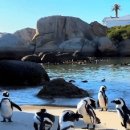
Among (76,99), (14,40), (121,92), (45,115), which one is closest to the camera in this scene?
(45,115)

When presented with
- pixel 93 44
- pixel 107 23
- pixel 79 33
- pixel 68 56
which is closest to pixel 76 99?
pixel 68 56

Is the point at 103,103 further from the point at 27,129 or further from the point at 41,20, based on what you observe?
the point at 41,20

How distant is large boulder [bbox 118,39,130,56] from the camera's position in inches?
3334

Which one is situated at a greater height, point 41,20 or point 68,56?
point 41,20

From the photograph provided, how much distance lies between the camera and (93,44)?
85438 millimetres

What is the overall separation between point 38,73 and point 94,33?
205 ft

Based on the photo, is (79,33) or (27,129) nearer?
(27,129)

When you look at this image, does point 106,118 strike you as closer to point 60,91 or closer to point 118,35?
point 60,91

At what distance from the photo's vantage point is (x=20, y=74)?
3131 centimetres

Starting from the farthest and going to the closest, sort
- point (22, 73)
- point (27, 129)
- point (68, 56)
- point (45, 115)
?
point (68, 56) < point (22, 73) < point (27, 129) < point (45, 115)

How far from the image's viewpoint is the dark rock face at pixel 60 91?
918 inches

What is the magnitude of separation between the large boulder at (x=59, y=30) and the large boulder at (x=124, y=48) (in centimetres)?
637

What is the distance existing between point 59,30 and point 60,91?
230ft

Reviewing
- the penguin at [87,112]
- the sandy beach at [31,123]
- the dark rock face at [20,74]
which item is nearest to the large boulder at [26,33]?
the dark rock face at [20,74]
